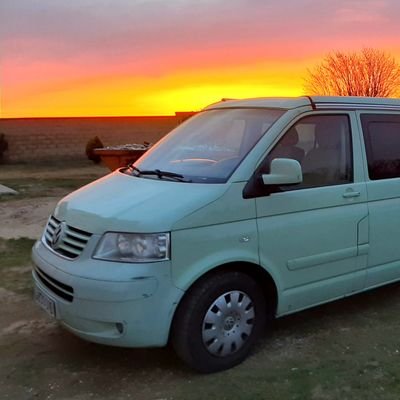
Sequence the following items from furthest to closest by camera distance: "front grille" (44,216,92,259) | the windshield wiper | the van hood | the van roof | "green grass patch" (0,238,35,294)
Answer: "green grass patch" (0,238,35,294)
the van roof
the windshield wiper
"front grille" (44,216,92,259)
the van hood

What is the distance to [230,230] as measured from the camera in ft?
12.2

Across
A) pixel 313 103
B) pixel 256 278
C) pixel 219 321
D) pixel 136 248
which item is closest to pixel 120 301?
pixel 136 248

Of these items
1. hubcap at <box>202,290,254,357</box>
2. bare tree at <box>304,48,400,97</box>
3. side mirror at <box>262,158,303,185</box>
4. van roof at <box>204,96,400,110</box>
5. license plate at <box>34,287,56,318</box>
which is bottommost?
hubcap at <box>202,290,254,357</box>

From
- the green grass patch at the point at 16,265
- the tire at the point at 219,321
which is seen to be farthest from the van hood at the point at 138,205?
the green grass patch at the point at 16,265

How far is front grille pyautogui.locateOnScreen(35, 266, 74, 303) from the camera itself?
141 inches

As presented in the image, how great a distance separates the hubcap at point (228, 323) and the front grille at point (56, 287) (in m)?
0.89

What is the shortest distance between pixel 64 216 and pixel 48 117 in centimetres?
2256

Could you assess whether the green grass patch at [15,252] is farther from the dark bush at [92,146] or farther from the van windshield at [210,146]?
the dark bush at [92,146]

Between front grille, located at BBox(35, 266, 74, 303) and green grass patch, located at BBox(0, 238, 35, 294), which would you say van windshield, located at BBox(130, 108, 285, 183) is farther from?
green grass patch, located at BBox(0, 238, 35, 294)

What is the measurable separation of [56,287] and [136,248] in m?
0.68

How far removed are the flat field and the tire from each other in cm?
13

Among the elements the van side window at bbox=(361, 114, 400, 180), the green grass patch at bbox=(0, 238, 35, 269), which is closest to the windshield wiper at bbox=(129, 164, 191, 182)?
the van side window at bbox=(361, 114, 400, 180)

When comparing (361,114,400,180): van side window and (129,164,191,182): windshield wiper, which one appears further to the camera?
(361,114,400,180): van side window

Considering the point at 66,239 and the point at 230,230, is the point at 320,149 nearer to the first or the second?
the point at 230,230
